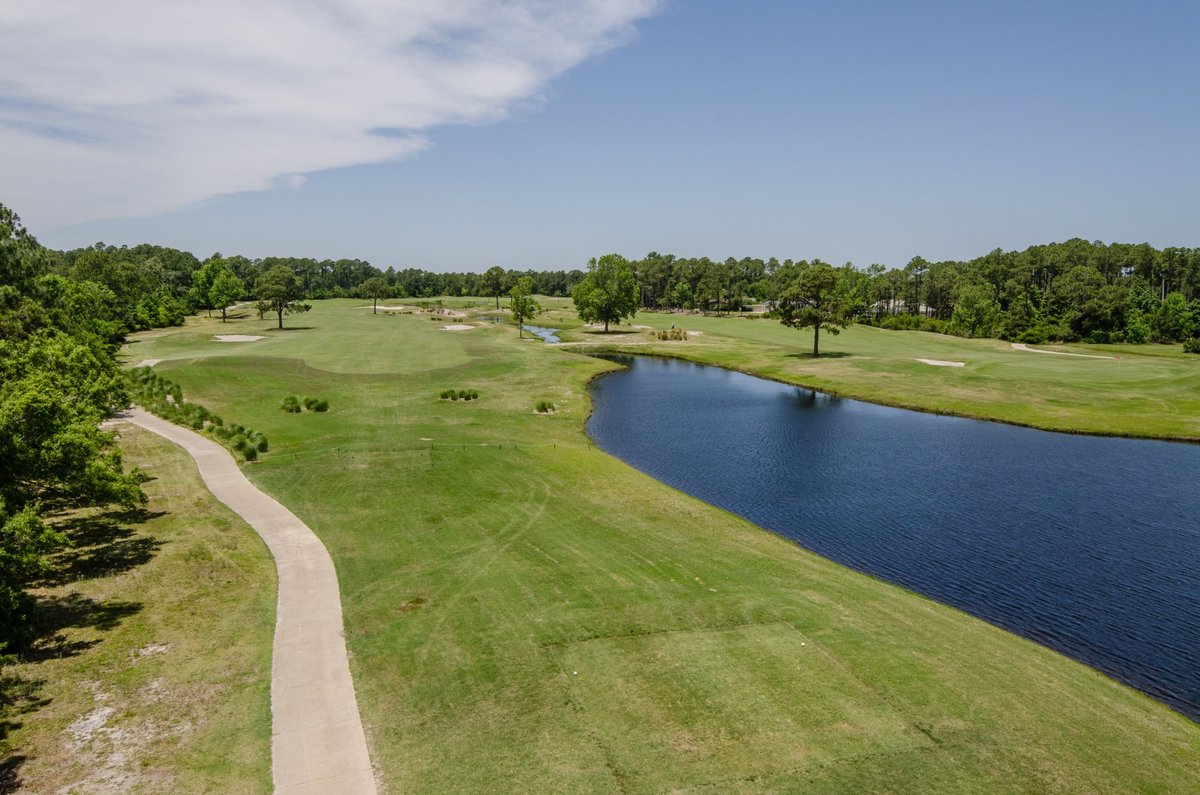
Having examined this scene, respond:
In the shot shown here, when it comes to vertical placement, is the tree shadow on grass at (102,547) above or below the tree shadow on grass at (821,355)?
below

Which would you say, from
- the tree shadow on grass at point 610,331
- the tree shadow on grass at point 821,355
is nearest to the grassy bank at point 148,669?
the tree shadow on grass at point 821,355

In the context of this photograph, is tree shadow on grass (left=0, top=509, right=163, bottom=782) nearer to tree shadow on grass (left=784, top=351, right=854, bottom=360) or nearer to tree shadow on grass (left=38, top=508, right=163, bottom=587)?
tree shadow on grass (left=38, top=508, right=163, bottom=587)

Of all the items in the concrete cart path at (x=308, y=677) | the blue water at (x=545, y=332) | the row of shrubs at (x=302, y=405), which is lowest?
the concrete cart path at (x=308, y=677)

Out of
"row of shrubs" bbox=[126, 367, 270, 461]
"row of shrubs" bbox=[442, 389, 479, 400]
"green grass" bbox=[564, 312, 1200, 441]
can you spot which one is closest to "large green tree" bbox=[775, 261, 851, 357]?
"green grass" bbox=[564, 312, 1200, 441]

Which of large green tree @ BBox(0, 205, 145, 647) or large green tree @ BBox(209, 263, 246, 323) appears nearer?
large green tree @ BBox(0, 205, 145, 647)

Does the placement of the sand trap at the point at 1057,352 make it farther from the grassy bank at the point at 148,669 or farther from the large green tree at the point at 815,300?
the grassy bank at the point at 148,669

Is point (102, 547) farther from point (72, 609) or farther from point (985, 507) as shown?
point (985, 507)
